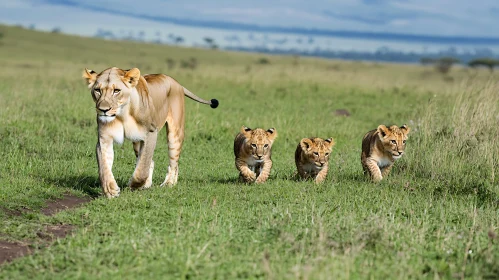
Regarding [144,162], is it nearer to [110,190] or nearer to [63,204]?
[110,190]

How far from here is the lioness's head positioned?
757 cm

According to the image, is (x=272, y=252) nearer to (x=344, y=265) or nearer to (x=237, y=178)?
(x=344, y=265)

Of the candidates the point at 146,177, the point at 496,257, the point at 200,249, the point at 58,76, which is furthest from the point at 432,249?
the point at 58,76

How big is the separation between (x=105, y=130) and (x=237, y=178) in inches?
83.4

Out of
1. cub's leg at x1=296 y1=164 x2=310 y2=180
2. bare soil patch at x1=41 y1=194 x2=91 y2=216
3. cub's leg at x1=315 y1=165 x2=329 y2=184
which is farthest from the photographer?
cub's leg at x1=296 y1=164 x2=310 y2=180

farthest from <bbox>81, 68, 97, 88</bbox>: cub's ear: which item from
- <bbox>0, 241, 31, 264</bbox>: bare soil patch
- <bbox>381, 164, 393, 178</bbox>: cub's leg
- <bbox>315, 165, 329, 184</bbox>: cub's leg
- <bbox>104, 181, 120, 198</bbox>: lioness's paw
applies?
<bbox>381, 164, 393, 178</bbox>: cub's leg

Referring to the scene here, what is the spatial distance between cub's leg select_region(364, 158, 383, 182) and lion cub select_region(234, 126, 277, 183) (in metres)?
1.14

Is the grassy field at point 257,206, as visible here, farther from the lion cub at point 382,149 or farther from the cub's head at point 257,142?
the cub's head at point 257,142

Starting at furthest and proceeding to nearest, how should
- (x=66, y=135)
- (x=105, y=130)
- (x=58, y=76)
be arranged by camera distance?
(x=58, y=76) < (x=66, y=135) < (x=105, y=130)

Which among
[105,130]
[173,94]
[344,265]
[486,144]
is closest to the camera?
[344,265]

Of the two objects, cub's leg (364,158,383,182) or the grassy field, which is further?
cub's leg (364,158,383,182)

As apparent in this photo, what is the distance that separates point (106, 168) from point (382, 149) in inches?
124

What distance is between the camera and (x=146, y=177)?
27.1 feet

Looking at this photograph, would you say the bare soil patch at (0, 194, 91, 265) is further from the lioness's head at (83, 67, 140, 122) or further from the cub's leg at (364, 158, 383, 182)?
the cub's leg at (364, 158, 383, 182)
